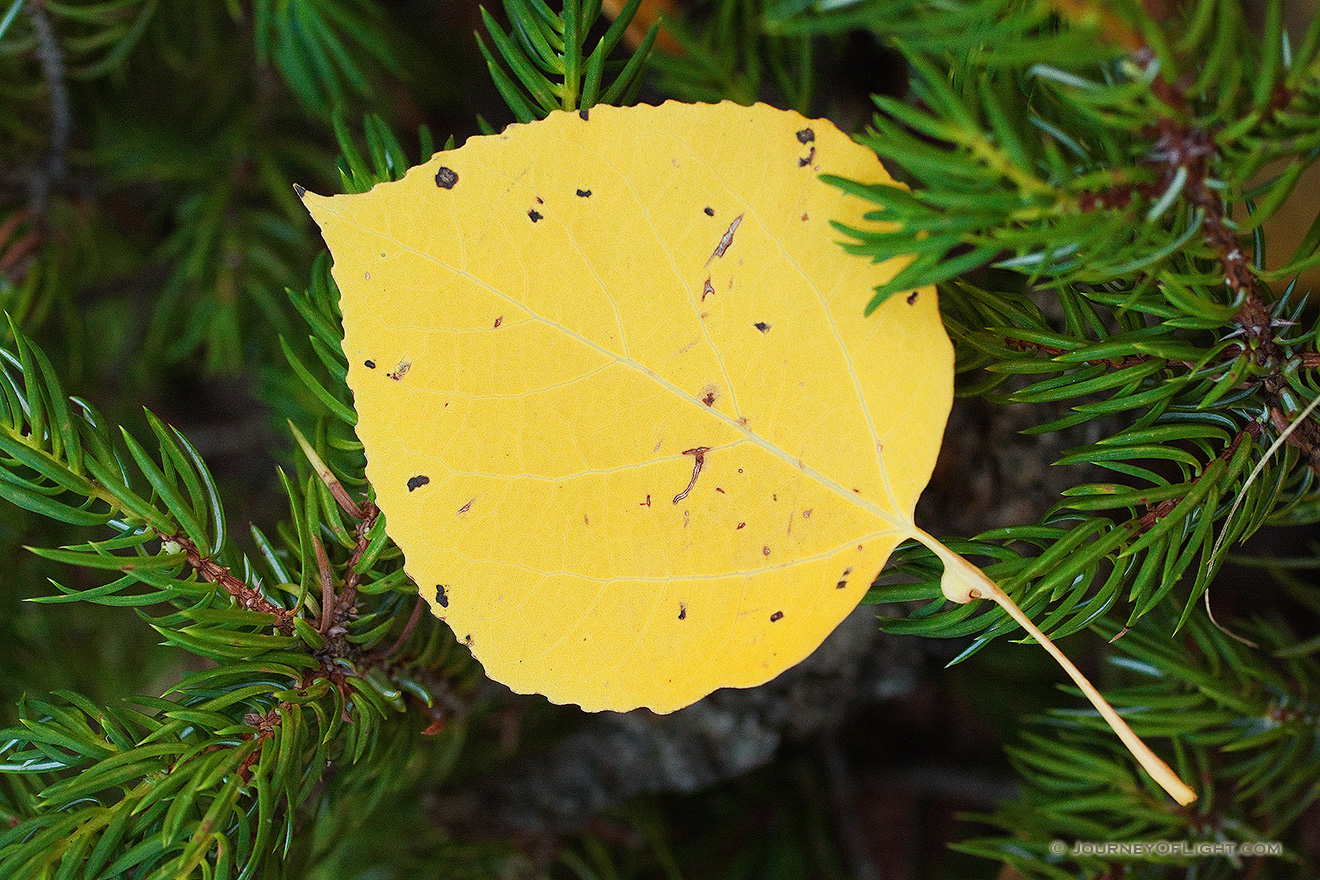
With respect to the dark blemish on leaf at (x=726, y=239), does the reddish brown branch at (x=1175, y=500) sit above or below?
below

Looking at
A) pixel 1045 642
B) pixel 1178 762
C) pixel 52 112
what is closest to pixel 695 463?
pixel 1045 642

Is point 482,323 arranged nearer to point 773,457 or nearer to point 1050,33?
point 773,457

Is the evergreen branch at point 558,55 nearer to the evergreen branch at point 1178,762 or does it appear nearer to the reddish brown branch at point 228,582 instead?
the reddish brown branch at point 228,582

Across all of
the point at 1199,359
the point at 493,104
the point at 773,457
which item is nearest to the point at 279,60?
the point at 493,104

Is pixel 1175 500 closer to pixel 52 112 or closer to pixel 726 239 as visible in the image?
pixel 726 239

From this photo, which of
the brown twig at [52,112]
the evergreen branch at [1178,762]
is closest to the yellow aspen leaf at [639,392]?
the evergreen branch at [1178,762]

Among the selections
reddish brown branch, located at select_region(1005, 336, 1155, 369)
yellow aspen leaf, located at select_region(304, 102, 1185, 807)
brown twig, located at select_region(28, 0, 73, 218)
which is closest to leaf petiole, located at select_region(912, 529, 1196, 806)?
yellow aspen leaf, located at select_region(304, 102, 1185, 807)

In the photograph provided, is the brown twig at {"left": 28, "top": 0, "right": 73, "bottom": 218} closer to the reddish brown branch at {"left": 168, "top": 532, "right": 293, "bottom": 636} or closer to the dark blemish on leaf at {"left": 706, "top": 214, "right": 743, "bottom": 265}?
the reddish brown branch at {"left": 168, "top": 532, "right": 293, "bottom": 636}
